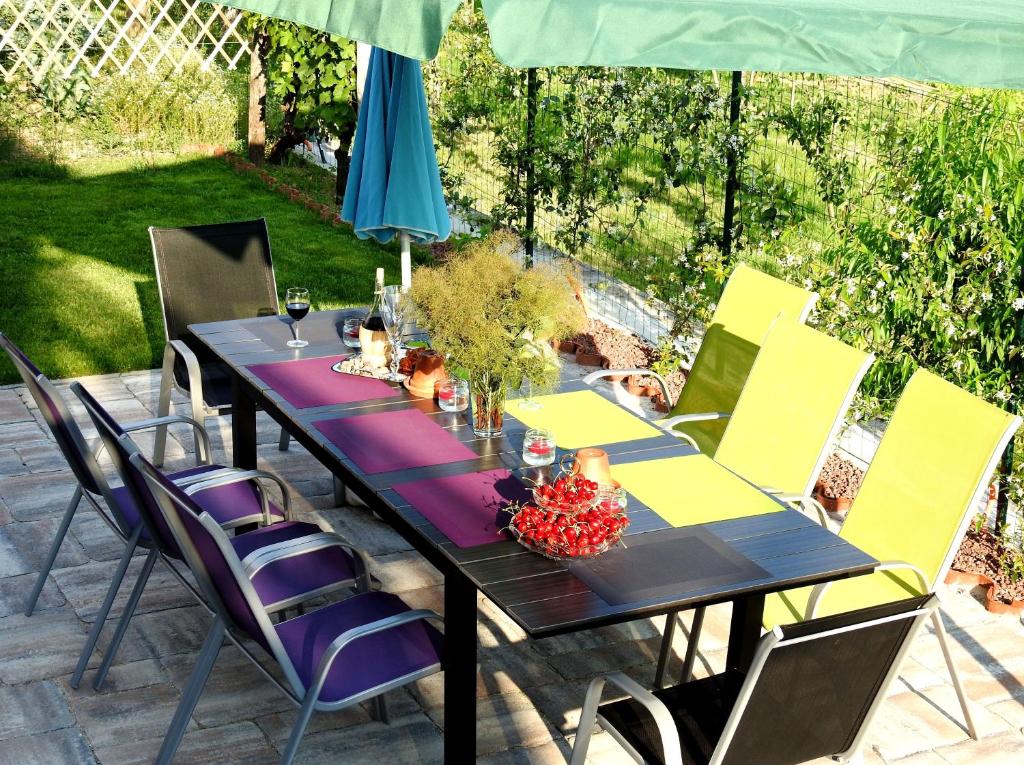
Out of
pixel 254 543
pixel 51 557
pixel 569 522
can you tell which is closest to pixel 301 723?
pixel 569 522

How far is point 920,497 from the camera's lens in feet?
11.9

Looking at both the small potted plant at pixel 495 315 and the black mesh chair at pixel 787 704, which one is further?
the small potted plant at pixel 495 315

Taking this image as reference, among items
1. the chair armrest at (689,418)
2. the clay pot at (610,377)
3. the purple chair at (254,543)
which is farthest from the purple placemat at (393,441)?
the clay pot at (610,377)

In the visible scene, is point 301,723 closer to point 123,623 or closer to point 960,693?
point 123,623

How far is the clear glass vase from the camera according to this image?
370 centimetres

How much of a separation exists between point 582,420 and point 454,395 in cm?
41

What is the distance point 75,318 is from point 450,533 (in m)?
4.43

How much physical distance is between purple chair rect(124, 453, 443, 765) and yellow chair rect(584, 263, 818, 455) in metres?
1.69

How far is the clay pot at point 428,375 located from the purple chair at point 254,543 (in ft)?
1.78

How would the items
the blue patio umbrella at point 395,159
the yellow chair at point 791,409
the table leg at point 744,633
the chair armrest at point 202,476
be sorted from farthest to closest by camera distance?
the blue patio umbrella at point 395,159
the yellow chair at point 791,409
the chair armrest at point 202,476
the table leg at point 744,633

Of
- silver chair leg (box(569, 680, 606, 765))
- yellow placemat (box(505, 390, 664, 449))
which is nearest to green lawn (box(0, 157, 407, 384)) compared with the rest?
yellow placemat (box(505, 390, 664, 449))

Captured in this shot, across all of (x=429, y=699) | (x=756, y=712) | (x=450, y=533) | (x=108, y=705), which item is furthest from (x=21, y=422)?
(x=756, y=712)

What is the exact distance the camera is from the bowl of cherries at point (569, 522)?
3033mm

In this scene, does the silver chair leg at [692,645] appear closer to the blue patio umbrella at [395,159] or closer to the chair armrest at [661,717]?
the chair armrest at [661,717]
